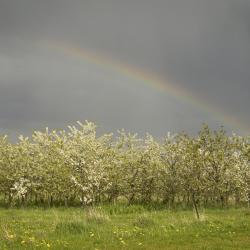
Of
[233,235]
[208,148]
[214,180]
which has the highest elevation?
[208,148]

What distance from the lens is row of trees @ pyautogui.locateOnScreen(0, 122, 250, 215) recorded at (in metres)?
55.3

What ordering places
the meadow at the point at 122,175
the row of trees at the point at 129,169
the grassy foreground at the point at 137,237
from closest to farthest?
the grassy foreground at the point at 137,237
the meadow at the point at 122,175
the row of trees at the point at 129,169

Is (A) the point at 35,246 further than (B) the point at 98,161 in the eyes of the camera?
No

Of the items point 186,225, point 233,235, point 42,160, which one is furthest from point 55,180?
point 233,235

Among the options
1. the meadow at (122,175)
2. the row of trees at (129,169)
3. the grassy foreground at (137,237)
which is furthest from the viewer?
the row of trees at (129,169)

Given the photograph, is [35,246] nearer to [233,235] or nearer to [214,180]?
[233,235]

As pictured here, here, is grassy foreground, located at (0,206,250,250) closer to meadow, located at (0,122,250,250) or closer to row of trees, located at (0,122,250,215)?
meadow, located at (0,122,250,250)

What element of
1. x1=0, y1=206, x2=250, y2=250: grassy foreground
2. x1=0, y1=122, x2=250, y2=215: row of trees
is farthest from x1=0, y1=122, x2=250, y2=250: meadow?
x1=0, y1=206, x2=250, y2=250: grassy foreground

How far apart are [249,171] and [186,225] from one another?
30.4 metres

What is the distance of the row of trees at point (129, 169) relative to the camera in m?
55.3

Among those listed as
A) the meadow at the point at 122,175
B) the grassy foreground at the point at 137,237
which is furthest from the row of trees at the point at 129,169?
the grassy foreground at the point at 137,237

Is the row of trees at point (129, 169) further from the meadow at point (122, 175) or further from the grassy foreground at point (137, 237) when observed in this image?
the grassy foreground at point (137, 237)

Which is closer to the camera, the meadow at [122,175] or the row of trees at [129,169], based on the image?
the meadow at [122,175]

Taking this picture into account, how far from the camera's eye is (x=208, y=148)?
56.7 m
